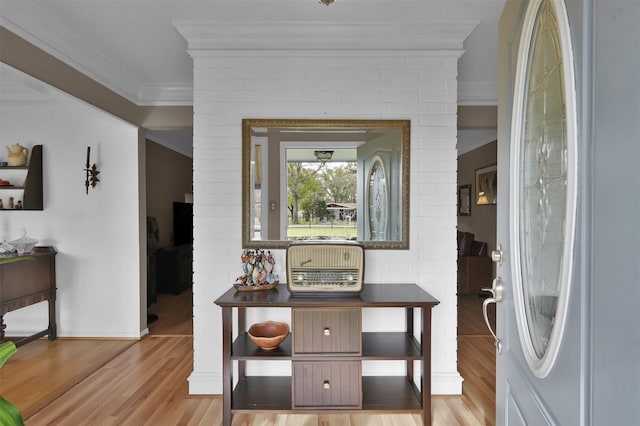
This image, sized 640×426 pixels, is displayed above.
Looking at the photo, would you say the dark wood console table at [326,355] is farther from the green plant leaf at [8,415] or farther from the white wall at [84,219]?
the white wall at [84,219]

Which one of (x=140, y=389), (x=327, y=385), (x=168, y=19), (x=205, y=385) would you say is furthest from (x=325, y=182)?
(x=140, y=389)

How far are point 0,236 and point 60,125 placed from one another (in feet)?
4.28

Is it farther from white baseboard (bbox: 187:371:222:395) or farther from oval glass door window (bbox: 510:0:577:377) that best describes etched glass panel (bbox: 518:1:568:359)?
white baseboard (bbox: 187:371:222:395)

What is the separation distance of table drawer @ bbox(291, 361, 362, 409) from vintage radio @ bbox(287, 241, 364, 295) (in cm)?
41

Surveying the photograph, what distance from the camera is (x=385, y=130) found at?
242 centimetres

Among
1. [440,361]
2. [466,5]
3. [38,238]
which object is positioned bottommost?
[440,361]

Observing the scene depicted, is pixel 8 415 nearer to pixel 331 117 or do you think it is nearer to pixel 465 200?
pixel 331 117

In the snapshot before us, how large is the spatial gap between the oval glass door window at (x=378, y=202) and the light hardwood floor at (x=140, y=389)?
3.85 feet

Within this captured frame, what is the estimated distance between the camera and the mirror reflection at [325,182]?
241 cm

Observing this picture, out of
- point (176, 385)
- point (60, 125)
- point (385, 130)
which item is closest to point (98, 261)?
point (60, 125)

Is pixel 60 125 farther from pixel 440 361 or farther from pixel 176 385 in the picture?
pixel 440 361

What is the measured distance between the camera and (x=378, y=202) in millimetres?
2459

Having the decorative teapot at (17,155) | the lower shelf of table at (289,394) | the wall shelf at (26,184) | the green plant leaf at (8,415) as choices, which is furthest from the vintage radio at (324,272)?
the decorative teapot at (17,155)

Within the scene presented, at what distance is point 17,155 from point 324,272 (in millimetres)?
3406
